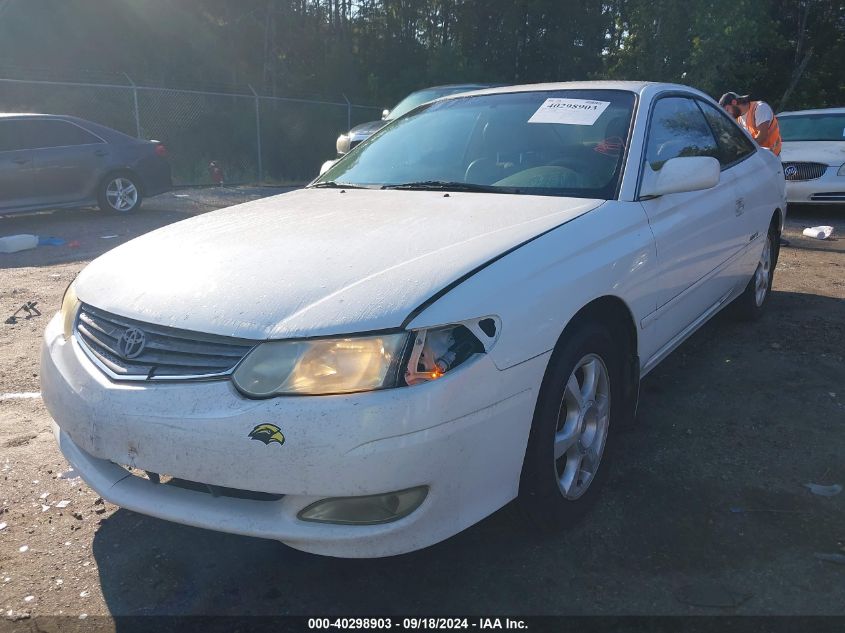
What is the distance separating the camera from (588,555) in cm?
250

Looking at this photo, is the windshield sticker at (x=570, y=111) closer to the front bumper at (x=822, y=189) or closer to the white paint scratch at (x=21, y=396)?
the white paint scratch at (x=21, y=396)

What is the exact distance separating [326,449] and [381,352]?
0.97 feet

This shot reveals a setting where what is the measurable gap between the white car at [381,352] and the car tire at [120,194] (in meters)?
8.14

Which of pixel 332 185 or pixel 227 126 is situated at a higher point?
pixel 332 185

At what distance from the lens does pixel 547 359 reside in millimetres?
2289

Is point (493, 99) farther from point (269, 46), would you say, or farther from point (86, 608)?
point (269, 46)

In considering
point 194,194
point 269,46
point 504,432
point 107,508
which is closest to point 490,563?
point 504,432

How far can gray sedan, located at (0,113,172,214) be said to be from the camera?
9.59m

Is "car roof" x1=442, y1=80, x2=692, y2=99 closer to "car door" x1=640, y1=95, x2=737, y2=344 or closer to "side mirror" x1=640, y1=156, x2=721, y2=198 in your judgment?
"car door" x1=640, y1=95, x2=737, y2=344

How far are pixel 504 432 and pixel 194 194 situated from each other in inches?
505

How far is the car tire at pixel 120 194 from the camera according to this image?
34.4 ft

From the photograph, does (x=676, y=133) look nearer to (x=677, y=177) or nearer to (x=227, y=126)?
(x=677, y=177)

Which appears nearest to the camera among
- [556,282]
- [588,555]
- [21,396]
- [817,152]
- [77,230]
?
[556,282]

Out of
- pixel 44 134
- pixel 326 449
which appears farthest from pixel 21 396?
pixel 44 134
